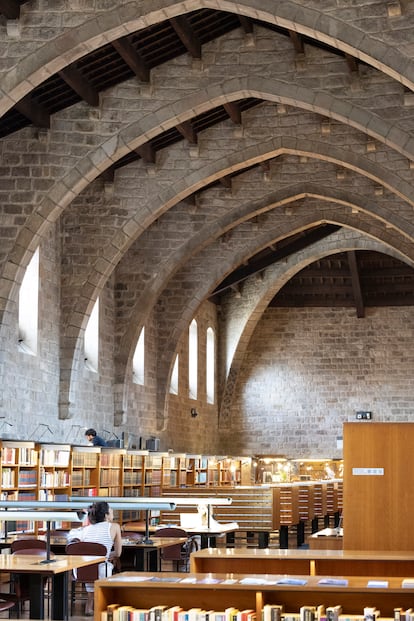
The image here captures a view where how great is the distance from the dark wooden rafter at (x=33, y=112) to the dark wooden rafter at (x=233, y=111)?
8.43ft

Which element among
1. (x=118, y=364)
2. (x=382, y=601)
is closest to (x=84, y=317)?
(x=118, y=364)

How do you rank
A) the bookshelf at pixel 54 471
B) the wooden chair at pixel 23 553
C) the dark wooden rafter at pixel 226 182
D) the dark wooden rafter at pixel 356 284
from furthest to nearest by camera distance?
the dark wooden rafter at pixel 356 284 → the dark wooden rafter at pixel 226 182 → the bookshelf at pixel 54 471 → the wooden chair at pixel 23 553

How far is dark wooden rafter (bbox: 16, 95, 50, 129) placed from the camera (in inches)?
503

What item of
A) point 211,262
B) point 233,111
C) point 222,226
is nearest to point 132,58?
point 233,111

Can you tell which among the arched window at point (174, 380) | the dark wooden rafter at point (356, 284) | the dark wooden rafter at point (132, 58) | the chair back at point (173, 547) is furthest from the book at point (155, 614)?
the dark wooden rafter at point (356, 284)

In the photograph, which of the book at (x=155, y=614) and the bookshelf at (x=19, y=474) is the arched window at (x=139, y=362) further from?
the book at (x=155, y=614)

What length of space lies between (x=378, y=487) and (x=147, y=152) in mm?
9079

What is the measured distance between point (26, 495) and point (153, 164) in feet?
18.1

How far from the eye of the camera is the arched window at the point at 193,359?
2300cm

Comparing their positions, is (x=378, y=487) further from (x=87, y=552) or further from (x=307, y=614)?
(x=87, y=552)

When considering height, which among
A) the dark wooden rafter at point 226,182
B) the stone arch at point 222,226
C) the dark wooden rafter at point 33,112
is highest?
the dark wooden rafter at point 226,182

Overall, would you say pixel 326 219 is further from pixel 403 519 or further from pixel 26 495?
pixel 403 519

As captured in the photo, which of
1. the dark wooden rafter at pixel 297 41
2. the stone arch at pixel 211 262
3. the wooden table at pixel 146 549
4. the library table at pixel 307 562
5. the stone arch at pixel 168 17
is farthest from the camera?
the stone arch at pixel 211 262

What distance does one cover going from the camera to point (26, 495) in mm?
12352
